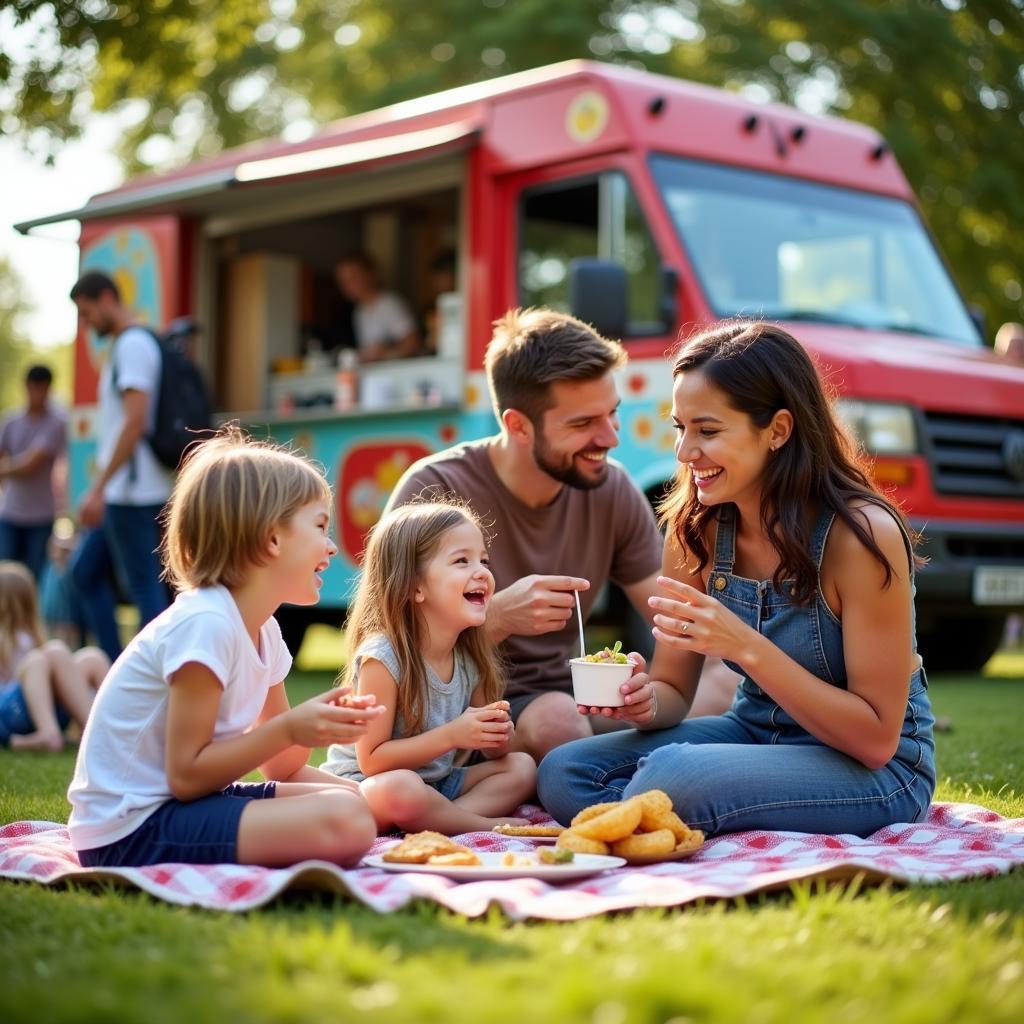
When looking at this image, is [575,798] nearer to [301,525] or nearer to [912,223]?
[301,525]

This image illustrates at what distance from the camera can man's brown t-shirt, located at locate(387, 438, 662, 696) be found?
15.9 feet

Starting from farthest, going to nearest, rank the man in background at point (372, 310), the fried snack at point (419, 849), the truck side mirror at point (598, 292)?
the man in background at point (372, 310), the truck side mirror at point (598, 292), the fried snack at point (419, 849)

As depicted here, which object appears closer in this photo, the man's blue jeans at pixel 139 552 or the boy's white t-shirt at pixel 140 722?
the boy's white t-shirt at pixel 140 722

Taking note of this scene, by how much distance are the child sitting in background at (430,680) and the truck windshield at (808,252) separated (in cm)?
353

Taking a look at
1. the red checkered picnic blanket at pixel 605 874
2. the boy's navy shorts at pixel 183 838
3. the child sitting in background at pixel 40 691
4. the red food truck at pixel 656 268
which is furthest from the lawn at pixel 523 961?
the red food truck at pixel 656 268

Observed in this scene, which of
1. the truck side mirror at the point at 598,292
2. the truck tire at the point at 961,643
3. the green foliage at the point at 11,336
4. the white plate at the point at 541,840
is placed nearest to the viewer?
the white plate at the point at 541,840

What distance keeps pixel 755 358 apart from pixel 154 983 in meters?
2.13

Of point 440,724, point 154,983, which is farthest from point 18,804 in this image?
point 154,983

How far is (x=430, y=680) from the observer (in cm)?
420

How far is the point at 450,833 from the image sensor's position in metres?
4.09

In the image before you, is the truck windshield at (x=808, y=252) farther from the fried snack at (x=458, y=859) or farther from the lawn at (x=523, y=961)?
the lawn at (x=523, y=961)

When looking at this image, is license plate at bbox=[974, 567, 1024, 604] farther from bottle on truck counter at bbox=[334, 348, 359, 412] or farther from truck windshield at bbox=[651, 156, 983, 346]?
bottle on truck counter at bbox=[334, 348, 359, 412]

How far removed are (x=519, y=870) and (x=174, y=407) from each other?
473 cm

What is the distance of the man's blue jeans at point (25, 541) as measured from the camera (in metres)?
10.7
